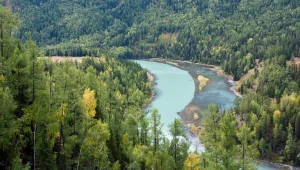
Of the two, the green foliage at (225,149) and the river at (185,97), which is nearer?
the green foliage at (225,149)

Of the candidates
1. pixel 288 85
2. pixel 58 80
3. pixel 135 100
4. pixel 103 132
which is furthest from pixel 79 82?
pixel 288 85

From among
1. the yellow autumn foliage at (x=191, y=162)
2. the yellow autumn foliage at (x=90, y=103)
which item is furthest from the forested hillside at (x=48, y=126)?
the yellow autumn foliage at (x=191, y=162)

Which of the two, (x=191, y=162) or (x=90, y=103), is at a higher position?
(x=90, y=103)

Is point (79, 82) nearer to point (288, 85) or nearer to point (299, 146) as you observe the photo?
point (299, 146)

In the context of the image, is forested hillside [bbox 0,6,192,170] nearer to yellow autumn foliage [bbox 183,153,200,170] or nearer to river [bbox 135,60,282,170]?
yellow autumn foliage [bbox 183,153,200,170]

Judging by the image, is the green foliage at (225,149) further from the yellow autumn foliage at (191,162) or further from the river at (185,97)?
the river at (185,97)

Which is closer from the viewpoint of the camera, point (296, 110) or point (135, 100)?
point (296, 110)

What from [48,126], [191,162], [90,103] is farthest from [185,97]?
[48,126]

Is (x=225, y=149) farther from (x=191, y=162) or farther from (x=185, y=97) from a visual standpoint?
(x=185, y=97)

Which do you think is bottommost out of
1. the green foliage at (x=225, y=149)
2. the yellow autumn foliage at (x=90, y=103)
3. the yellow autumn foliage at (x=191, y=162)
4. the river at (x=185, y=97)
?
the river at (x=185, y=97)

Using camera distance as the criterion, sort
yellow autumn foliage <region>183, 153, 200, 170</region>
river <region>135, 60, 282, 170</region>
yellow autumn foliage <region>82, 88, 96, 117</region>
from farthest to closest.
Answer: river <region>135, 60, 282, 170</region>, yellow autumn foliage <region>183, 153, 200, 170</region>, yellow autumn foliage <region>82, 88, 96, 117</region>

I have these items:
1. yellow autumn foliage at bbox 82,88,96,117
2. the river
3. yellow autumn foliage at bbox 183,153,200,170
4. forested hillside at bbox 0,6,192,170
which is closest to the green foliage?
yellow autumn foliage at bbox 183,153,200,170
